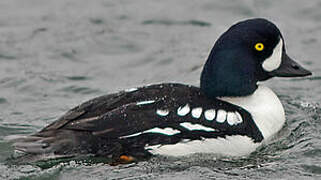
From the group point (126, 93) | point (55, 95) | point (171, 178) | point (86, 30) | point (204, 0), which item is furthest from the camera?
point (204, 0)

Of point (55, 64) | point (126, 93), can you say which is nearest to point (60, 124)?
point (126, 93)

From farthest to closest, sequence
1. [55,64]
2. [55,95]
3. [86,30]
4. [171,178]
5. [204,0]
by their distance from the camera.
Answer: [204,0] → [86,30] → [55,64] → [55,95] → [171,178]

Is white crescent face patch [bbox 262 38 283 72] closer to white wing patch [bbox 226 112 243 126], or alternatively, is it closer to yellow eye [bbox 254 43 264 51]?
yellow eye [bbox 254 43 264 51]

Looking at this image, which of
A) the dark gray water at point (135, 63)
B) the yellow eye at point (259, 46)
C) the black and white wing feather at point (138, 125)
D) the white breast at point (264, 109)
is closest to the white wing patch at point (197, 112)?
the black and white wing feather at point (138, 125)

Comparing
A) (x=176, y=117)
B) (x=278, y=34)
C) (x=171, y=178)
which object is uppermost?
(x=278, y=34)

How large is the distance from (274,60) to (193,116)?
4.39 ft

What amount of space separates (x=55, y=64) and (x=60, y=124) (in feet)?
13.6

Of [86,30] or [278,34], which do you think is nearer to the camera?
[278,34]

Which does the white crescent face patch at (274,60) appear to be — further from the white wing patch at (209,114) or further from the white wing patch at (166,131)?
the white wing patch at (166,131)

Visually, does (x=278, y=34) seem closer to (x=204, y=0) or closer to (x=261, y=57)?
(x=261, y=57)

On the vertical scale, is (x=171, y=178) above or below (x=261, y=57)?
below

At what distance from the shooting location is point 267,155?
9672 millimetres

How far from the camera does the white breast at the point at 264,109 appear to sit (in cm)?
970

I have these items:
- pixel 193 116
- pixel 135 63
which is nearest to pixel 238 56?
pixel 193 116
